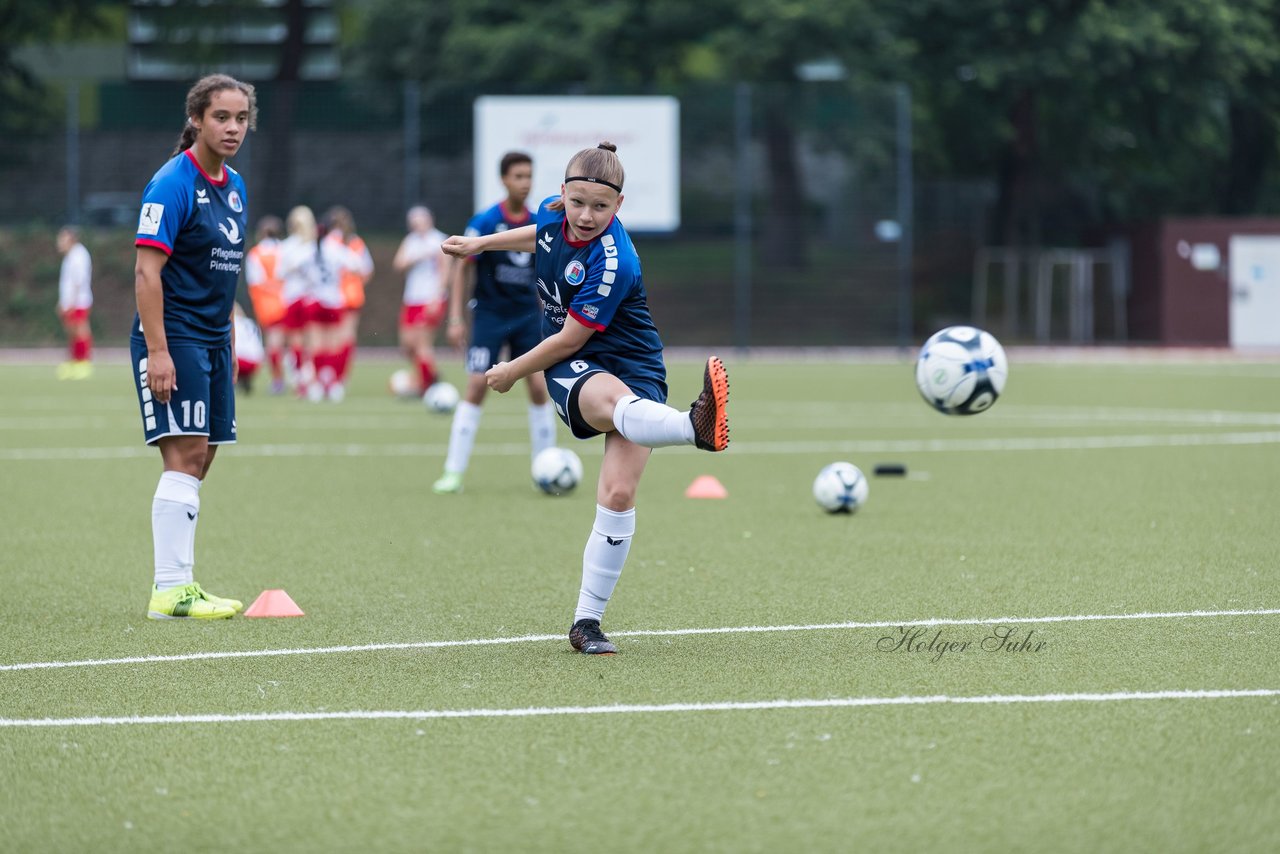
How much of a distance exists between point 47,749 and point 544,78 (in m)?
32.3

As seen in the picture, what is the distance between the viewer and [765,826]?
13.6ft

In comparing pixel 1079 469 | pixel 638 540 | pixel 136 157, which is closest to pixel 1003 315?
pixel 136 157

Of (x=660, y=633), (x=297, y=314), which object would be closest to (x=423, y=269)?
(x=297, y=314)

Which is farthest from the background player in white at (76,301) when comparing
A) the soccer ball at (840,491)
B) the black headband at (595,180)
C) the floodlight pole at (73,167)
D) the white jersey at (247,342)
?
the black headband at (595,180)

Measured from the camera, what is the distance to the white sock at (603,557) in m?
6.33

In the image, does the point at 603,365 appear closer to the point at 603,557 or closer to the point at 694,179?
the point at 603,557

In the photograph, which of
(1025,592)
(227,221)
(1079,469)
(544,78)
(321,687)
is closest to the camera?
(321,687)

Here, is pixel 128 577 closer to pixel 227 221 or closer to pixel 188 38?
pixel 227 221

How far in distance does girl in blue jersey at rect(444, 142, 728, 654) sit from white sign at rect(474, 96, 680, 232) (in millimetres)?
25095

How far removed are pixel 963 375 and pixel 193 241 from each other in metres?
3.44

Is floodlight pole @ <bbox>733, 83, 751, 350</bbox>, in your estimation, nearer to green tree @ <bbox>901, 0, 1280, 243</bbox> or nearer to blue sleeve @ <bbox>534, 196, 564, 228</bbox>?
green tree @ <bbox>901, 0, 1280, 243</bbox>

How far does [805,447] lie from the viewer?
49.5 feet

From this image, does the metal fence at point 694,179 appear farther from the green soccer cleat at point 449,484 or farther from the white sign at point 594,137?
the green soccer cleat at point 449,484

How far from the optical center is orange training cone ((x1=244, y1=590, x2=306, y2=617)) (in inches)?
283
